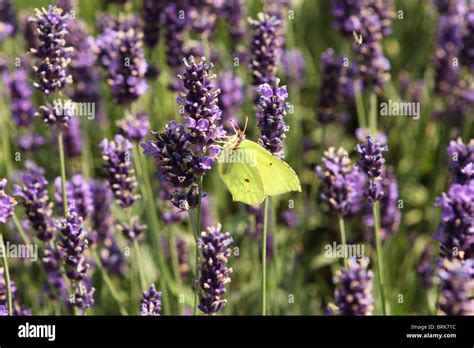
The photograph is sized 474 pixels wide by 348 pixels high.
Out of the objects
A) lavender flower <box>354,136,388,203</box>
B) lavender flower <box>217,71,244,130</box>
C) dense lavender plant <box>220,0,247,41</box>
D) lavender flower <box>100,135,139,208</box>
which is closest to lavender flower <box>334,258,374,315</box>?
lavender flower <box>354,136,388,203</box>

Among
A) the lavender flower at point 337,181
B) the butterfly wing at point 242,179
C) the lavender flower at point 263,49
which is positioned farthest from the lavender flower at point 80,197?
the lavender flower at point 337,181

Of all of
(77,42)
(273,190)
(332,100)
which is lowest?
(273,190)
